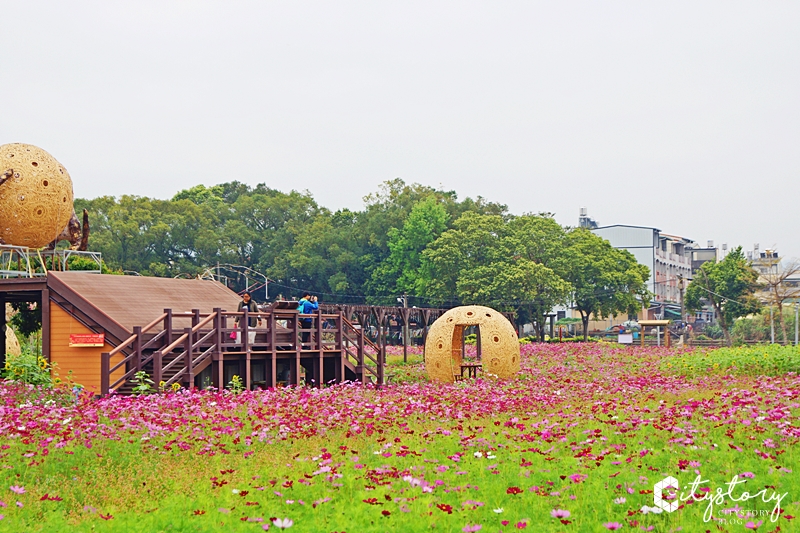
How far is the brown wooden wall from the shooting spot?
21594mm

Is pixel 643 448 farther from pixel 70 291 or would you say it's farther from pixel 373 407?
pixel 70 291

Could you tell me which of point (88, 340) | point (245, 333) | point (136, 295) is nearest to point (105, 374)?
point (88, 340)

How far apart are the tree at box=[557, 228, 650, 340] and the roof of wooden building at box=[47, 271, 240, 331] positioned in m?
44.4

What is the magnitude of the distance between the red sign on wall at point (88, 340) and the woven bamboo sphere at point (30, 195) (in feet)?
15.0

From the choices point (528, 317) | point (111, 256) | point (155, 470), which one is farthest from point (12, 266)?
point (111, 256)

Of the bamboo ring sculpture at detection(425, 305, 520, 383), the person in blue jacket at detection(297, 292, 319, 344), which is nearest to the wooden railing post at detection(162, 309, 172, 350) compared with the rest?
the person in blue jacket at detection(297, 292, 319, 344)

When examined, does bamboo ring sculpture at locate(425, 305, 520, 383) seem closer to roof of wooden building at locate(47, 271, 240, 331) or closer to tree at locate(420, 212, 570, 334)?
roof of wooden building at locate(47, 271, 240, 331)

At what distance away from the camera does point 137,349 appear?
19812mm

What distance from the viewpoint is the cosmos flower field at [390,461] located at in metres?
9.14

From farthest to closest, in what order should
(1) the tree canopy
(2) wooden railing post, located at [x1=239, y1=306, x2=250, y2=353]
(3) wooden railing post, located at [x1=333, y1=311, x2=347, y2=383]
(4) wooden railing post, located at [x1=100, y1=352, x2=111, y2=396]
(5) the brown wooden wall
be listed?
(1) the tree canopy < (3) wooden railing post, located at [x1=333, y1=311, x2=347, y2=383] < (2) wooden railing post, located at [x1=239, y1=306, x2=250, y2=353] < (5) the brown wooden wall < (4) wooden railing post, located at [x1=100, y1=352, x2=111, y2=396]

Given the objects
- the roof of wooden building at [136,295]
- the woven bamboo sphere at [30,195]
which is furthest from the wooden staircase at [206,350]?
the woven bamboo sphere at [30,195]

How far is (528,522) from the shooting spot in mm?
8828

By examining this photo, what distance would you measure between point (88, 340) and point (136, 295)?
9.57 feet

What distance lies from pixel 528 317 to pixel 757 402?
54146mm
